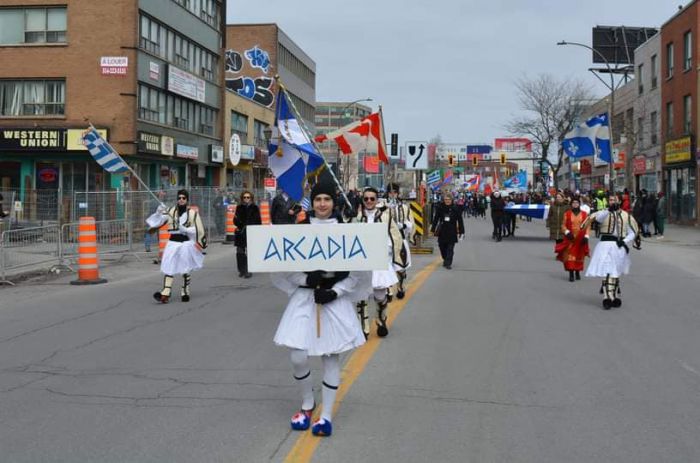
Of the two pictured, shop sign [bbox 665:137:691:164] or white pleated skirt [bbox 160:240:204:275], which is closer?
white pleated skirt [bbox 160:240:204:275]

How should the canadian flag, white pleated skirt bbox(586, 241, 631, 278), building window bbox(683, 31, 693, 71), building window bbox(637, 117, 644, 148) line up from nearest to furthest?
white pleated skirt bbox(586, 241, 631, 278) → the canadian flag → building window bbox(683, 31, 693, 71) → building window bbox(637, 117, 644, 148)

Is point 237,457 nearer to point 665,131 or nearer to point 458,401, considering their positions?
point 458,401

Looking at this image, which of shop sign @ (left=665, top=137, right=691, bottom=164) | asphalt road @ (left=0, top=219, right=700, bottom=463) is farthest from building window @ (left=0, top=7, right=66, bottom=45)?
shop sign @ (left=665, top=137, right=691, bottom=164)

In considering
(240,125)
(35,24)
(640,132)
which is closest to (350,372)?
(35,24)

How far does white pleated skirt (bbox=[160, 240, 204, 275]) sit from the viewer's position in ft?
38.7

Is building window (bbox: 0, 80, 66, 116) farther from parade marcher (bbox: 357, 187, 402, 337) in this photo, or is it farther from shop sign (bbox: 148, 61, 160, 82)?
parade marcher (bbox: 357, 187, 402, 337)

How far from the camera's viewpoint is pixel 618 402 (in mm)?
6227

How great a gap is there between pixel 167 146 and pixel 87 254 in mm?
21607

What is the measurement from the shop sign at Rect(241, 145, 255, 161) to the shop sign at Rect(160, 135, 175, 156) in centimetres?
1100

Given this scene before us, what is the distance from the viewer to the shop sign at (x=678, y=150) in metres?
35.6

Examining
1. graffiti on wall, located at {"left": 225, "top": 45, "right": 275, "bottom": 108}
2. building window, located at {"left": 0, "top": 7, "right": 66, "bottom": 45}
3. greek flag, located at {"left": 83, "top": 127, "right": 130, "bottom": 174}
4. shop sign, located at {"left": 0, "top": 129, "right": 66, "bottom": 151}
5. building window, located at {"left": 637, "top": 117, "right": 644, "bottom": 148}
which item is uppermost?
graffiti on wall, located at {"left": 225, "top": 45, "right": 275, "bottom": 108}

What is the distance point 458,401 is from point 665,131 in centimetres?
3789

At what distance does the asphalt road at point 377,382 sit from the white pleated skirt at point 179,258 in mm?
582

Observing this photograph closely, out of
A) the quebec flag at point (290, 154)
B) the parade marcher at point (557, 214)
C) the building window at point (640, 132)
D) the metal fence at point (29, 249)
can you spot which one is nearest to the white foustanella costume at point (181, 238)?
the quebec flag at point (290, 154)
